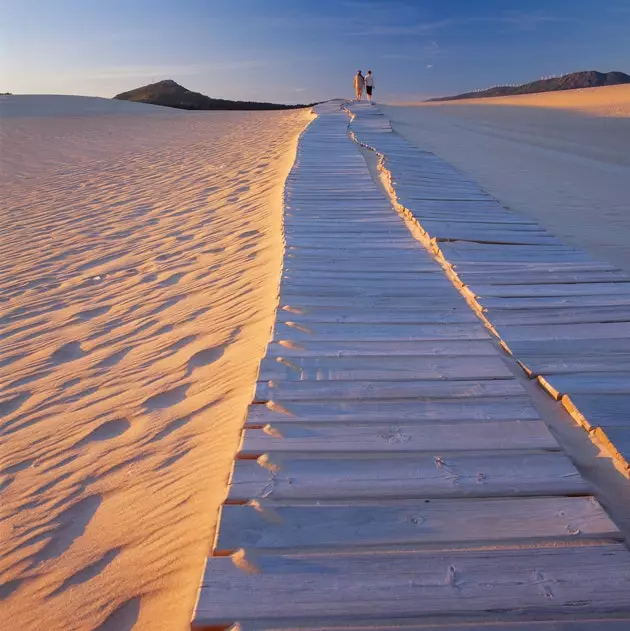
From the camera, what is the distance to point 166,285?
4520 millimetres

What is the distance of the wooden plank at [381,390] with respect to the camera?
2.27 m

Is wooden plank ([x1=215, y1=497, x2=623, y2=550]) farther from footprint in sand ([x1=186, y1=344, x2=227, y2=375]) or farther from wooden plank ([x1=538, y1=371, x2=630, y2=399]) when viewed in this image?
footprint in sand ([x1=186, y1=344, x2=227, y2=375])

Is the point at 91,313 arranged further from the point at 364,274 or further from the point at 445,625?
the point at 445,625

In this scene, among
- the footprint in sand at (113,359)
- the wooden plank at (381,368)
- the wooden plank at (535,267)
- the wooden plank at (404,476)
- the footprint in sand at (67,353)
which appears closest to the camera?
the wooden plank at (404,476)

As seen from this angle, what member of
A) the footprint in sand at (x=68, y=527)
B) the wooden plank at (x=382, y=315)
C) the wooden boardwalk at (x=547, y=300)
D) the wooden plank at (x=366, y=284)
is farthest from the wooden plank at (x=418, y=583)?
the wooden plank at (x=366, y=284)

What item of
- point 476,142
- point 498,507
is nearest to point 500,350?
point 498,507

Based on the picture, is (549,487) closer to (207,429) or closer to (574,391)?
(574,391)

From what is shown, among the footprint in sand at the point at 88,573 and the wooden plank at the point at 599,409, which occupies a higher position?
the wooden plank at the point at 599,409

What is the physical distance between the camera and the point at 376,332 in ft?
9.36

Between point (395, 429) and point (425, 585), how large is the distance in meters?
0.67

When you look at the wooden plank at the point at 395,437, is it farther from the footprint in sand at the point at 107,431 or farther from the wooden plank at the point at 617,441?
the footprint in sand at the point at 107,431

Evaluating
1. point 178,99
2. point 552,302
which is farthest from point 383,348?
point 178,99

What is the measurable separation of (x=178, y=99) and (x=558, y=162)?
110 feet

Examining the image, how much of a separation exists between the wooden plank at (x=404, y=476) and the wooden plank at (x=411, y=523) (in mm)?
40
